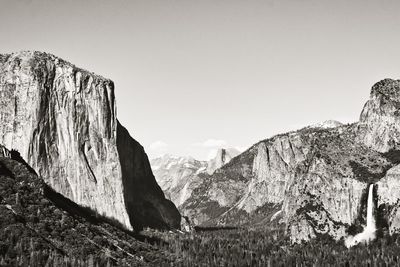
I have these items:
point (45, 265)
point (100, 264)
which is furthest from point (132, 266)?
point (45, 265)

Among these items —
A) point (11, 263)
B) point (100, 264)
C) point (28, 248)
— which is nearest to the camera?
point (11, 263)

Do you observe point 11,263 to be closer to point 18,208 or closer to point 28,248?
point 28,248

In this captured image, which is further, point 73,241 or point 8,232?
point 73,241

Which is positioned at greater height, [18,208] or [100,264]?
[18,208]

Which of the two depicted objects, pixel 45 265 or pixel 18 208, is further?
pixel 18 208

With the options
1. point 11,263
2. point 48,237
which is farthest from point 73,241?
point 11,263

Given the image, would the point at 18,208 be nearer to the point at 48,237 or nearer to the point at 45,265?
the point at 48,237

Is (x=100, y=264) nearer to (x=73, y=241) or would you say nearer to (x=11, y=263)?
A: (x=73, y=241)

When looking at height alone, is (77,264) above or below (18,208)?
below

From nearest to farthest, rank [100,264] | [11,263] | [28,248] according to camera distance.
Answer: [11,263], [28,248], [100,264]
